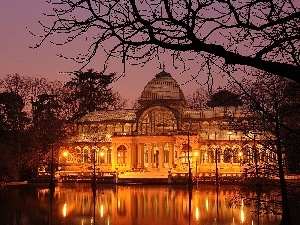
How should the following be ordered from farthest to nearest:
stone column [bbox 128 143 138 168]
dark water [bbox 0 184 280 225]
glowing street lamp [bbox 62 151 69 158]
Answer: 1. glowing street lamp [bbox 62 151 69 158]
2. stone column [bbox 128 143 138 168]
3. dark water [bbox 0 184 280 225]

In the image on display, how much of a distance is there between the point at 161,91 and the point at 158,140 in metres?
8.98

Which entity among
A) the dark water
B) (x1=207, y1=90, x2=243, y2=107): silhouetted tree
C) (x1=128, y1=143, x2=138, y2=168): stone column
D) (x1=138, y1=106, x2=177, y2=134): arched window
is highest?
(x1=138, y1=106, x2=177, y2=134): arched window

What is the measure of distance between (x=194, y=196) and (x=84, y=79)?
1859 inches

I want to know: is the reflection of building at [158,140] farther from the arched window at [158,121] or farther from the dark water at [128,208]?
the dark water at [128,208]

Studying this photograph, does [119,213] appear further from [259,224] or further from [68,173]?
[68,173]

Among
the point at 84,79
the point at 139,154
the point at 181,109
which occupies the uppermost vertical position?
the point at 84,79

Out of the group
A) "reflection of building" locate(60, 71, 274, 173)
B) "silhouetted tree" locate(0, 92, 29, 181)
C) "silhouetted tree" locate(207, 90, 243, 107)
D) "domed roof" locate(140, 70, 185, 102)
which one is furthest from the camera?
"domed roof" locate(140, 70, 185, 102)

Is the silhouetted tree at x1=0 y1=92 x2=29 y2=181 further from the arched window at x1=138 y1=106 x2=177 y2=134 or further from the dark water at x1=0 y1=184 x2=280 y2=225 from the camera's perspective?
the arched window at x1=138 y1=106 x2=177 y2=134

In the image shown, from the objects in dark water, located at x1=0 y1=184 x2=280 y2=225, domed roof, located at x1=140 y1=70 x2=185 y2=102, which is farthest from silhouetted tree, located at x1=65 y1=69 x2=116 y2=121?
dark water, located at x1=0 y1=184 x2=280 y2=225

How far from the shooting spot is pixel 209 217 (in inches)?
958

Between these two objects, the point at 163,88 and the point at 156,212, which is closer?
the point at 156,212

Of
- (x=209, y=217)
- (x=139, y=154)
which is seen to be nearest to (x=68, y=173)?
(x=139, y=154)

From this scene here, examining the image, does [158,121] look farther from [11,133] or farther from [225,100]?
[225,100]

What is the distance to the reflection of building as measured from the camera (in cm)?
5825
